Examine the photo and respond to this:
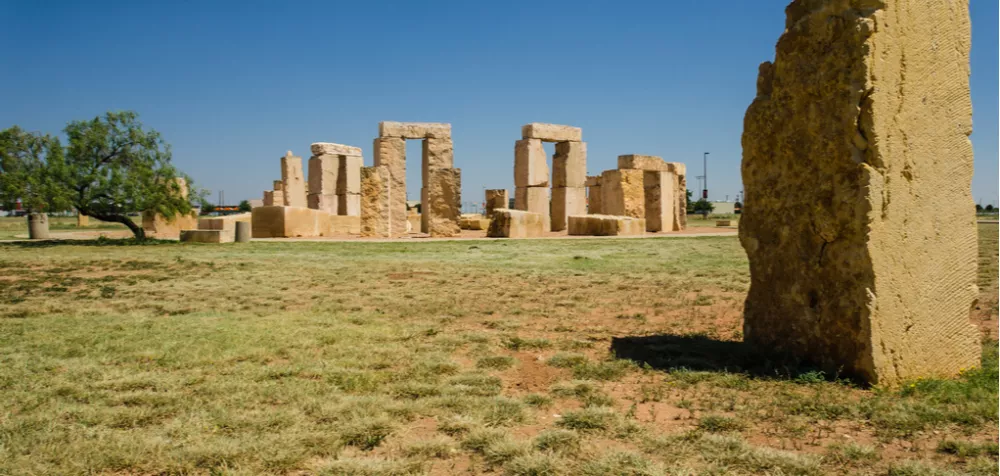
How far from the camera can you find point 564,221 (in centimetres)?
2362

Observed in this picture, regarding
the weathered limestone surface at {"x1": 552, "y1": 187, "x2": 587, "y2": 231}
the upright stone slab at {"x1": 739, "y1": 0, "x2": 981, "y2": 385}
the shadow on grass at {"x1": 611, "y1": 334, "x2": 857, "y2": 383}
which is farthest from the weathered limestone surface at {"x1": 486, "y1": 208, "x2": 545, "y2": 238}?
the upright stone slab at {"x1": 739, "y1": 0, "x2": 981, "y2": 385}

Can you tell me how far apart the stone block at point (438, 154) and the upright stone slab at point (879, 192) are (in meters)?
17.1

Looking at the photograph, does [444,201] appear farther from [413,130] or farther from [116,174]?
[116,174]

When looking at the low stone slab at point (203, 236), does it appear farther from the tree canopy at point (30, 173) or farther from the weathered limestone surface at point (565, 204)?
the weathered limestone surface at point (565, 204)

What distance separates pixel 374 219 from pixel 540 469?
1876 cm

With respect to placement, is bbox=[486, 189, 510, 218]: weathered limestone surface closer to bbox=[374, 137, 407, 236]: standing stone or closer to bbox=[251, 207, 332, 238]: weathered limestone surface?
bbox=[374, 137, 407, 236]: standing stone

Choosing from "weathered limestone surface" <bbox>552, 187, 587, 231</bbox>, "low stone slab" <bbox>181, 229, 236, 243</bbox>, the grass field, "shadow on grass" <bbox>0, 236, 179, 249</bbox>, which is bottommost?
the grass field

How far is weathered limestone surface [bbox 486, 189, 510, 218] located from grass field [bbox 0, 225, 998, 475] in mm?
19171

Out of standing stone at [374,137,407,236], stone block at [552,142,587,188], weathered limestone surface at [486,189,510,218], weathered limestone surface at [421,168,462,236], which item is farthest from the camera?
weathered limestone surface at [486,189,510,218]

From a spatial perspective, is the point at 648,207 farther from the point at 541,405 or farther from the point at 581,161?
the point at 541,405

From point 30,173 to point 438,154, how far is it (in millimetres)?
10451

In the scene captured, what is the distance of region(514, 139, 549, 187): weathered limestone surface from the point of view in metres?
22.3

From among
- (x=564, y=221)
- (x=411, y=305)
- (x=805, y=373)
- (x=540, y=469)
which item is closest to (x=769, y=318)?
(x=805, y=373)

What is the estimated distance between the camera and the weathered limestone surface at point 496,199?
1058 inches
